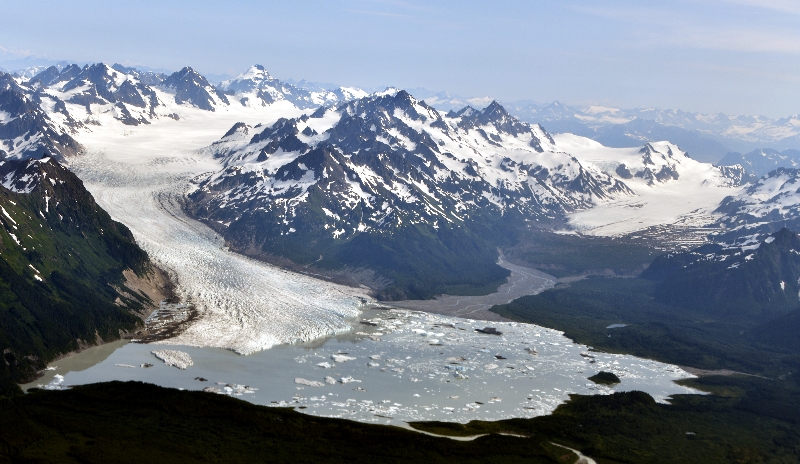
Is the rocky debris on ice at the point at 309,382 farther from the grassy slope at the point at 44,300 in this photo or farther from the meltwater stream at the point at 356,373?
the grassy slope at the point at 44,300

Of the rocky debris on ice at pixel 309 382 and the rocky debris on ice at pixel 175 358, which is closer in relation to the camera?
the rocky debris on ice at pixel 309 382

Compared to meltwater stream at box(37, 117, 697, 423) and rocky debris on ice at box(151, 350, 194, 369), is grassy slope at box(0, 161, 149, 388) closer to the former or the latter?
meltwater stream at box(37, 117, 697, 423)

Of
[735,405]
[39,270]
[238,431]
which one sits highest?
[39,270]

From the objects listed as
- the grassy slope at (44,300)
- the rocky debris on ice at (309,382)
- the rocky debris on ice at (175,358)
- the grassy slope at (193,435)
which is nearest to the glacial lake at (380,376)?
the rocky debris on ice at (309,382)

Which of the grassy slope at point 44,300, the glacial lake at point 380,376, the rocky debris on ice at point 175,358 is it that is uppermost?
the grassy slope at point 44,300

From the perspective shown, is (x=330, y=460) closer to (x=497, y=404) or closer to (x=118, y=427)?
(x=118, y=427)

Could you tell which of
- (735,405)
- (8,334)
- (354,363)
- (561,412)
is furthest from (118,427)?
(735,405)

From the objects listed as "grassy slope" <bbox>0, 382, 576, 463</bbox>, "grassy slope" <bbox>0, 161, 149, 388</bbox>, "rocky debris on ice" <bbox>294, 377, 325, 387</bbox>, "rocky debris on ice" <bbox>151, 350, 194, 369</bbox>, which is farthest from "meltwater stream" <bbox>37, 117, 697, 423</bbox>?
"grassy slope" <bbox>0, 382, 576, 463</bbox>
